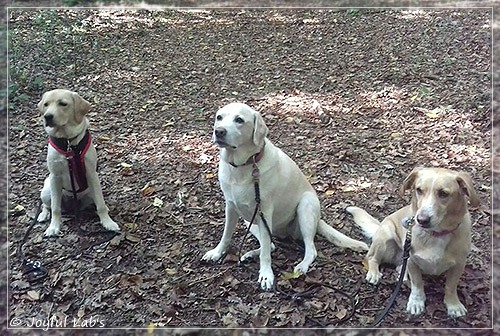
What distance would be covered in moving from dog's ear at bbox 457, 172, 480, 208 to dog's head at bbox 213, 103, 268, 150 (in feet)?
3.20

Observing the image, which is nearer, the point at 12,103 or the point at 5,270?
the point at 5,270

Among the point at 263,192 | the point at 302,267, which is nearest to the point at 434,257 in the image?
the point at 302,267

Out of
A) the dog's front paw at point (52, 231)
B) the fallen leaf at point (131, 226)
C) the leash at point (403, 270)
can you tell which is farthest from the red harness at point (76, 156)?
the leash at point (403, 270)

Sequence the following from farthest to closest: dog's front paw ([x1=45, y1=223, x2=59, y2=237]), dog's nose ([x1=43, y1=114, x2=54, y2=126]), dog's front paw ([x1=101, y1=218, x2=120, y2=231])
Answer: dog's front paw ([x1=101, y1=218, x2=120, y2=231])
dog's front paw ([x1=45, y1=223, x2=59, y2=237])
dog's nose ([x1=43, y1=114, x2=54, y2=126])

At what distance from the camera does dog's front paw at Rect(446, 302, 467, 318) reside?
2.22 meters

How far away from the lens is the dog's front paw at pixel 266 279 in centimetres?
251

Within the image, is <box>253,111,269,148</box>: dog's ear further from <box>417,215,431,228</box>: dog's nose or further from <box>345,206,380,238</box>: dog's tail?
<box>417,215,431,228</box>: dog's nose

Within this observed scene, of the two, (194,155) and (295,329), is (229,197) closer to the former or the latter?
(194,155)

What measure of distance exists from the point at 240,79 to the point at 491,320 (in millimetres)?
2102

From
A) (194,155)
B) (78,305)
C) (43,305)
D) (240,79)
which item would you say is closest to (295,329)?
(78,305)

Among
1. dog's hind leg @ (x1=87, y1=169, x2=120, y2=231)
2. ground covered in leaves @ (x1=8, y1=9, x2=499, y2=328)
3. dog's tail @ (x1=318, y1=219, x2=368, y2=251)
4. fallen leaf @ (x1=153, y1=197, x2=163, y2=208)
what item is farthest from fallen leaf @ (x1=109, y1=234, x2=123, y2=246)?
dog's tail @ (x1=318, y1=219, x2=368, y2=251)

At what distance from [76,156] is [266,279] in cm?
137

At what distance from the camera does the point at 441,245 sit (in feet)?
7.56

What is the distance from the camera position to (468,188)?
2.10 metres
